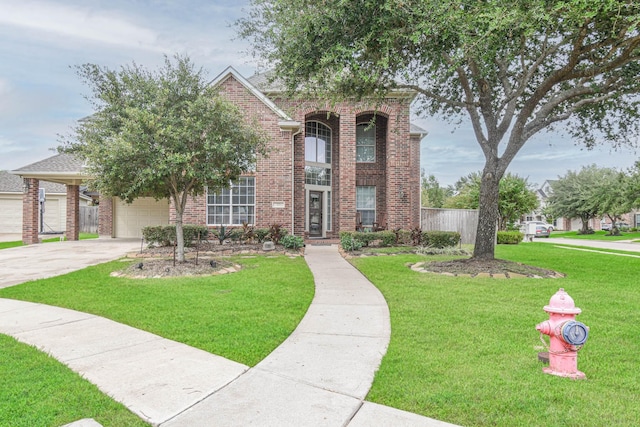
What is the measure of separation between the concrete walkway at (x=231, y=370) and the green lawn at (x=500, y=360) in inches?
9.9

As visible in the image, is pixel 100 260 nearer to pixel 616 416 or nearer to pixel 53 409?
pixel 53 409

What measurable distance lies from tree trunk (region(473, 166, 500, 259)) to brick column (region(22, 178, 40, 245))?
1838 cm

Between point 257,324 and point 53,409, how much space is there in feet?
8.13

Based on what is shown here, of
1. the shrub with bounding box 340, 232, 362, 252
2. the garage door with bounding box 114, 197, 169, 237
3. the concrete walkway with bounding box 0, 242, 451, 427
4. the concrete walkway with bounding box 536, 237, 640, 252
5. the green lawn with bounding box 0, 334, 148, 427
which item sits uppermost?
the garage door with bounding box 114, 197, 169, 237

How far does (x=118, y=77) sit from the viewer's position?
370 inches

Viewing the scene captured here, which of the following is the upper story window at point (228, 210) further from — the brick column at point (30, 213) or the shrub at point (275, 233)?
the brick column at point (30, 213)

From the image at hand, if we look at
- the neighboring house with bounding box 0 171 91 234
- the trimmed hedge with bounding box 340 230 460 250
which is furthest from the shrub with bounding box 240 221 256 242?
the neighboring house with bounding box 0 171 91 234

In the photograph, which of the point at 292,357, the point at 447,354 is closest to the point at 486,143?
the point at 447,354

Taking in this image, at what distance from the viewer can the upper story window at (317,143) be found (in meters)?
18.4

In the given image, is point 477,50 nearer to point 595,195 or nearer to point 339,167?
point 339,167

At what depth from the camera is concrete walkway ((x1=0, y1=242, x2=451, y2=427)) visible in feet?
8.86

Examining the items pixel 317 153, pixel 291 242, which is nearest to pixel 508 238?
pixel 317 153

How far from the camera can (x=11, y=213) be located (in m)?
25.6

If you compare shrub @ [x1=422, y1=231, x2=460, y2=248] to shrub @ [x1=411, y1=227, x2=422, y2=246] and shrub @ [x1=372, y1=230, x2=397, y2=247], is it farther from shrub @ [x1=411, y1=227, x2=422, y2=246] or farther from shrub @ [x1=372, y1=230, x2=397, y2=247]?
shrub @ [x1=372, y1=230, x2=397, y2=247]
